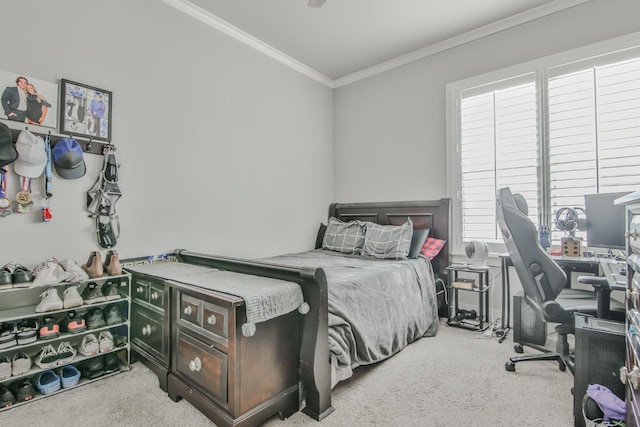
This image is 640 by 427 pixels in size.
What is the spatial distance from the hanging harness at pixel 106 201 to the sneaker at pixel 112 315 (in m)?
0.45

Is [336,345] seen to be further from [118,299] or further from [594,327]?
[118,299]

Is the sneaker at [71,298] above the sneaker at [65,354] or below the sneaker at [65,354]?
above

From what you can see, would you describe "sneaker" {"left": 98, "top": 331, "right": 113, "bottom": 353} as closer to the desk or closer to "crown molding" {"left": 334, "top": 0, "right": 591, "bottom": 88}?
the desk

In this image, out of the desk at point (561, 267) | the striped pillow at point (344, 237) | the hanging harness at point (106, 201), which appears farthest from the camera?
the striped pillow at point (344, 237)

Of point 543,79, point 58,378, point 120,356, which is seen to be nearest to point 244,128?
point 120,356

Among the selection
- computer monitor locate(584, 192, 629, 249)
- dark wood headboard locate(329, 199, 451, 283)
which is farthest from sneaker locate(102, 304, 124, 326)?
computer monitor locate(584, 192, 629, 249)

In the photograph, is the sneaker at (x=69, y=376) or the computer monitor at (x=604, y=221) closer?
the sneaker at (x=69, y=376)

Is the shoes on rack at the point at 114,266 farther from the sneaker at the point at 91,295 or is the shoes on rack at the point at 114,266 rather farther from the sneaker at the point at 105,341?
the sneaker at the point at 105,341

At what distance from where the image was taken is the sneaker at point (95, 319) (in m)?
2.07

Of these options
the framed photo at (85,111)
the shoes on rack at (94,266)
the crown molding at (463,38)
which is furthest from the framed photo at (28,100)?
the crown molding at (463,38)

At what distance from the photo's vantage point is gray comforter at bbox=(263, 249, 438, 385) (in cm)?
204

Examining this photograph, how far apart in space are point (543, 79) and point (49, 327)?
4235 millimetres

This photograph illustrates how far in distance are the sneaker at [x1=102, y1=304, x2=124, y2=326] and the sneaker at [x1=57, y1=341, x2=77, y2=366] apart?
23 cm

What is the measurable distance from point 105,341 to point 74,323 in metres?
0.21
